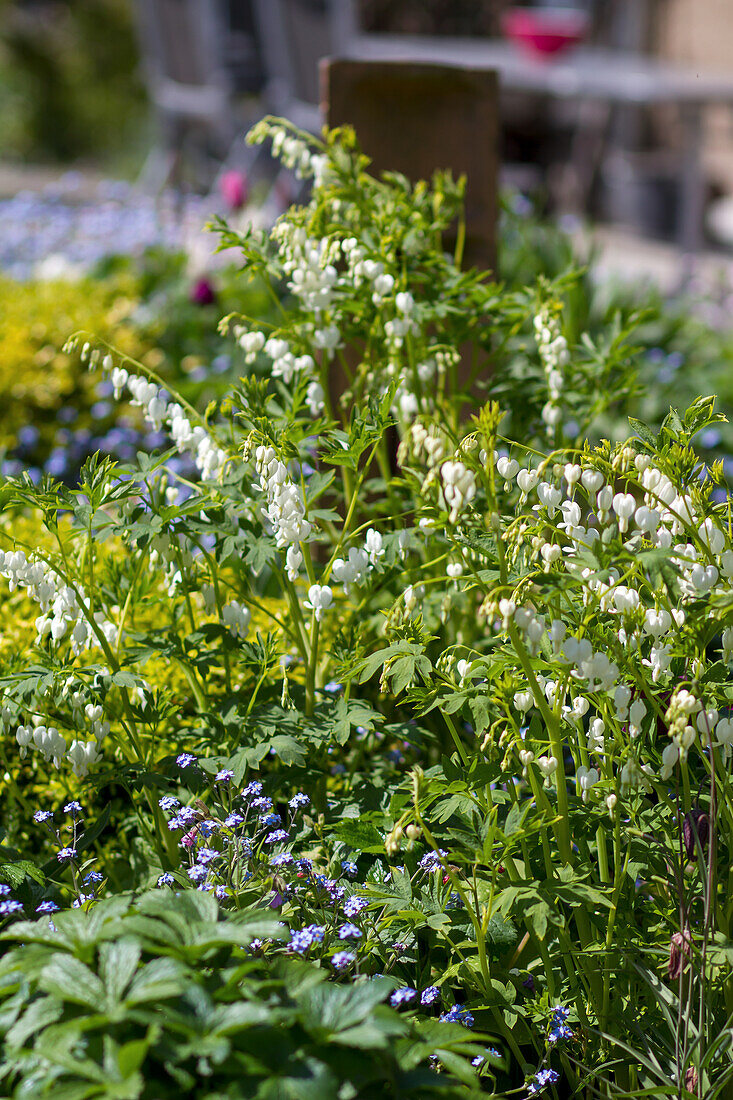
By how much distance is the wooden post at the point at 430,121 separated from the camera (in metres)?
2.85

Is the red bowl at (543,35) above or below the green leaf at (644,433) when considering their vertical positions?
above

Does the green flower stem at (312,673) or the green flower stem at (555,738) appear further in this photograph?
the green flower stem at (312,673)

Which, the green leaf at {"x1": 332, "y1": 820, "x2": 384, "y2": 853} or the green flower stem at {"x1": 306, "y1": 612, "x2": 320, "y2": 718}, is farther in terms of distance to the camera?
the green flower stem at {"x1": 306, "y1": 612, "x2": 320, "y2": 718}

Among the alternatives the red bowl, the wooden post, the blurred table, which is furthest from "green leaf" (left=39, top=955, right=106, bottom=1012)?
the red bowl

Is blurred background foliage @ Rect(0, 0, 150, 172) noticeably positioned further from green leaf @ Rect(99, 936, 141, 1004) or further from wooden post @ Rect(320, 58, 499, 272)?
green leaf @ Rect(99, 936, 141, 1004)

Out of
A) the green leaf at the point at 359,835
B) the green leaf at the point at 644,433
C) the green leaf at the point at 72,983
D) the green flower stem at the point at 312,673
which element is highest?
the green leaf at the point at 644,433

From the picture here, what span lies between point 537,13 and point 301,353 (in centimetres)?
897

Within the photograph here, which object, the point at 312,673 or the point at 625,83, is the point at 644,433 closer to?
the point at 312,673

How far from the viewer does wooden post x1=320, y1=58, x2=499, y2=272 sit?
2848mm

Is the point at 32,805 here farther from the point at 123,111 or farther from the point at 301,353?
the point at 123,111

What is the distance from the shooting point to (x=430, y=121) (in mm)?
2945

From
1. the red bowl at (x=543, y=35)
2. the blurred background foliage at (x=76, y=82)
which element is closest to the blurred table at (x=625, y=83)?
the red bowl at (x=543, y=35)

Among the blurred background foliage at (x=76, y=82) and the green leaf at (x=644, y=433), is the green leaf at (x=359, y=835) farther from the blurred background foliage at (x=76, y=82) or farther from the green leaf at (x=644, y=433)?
the blurred background foliage at (x=76, y=82)

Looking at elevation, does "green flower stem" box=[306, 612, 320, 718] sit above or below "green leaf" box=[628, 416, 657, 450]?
below
